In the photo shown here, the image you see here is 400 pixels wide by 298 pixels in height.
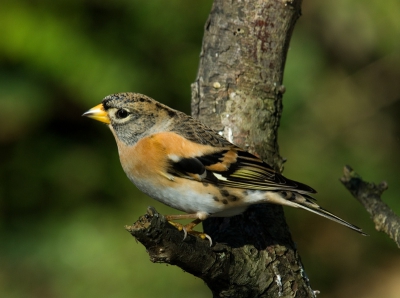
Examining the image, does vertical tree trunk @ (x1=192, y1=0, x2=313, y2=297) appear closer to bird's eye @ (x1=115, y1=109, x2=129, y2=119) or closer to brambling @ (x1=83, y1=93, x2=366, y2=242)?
brambling @ (x1=83, y1=93, x2=366, y2=242)

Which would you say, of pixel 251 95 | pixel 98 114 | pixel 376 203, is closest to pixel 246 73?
pixel 251 95

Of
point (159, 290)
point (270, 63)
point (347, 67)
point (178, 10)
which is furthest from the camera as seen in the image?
point (347, 67)

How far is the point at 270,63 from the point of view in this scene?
3125 mm

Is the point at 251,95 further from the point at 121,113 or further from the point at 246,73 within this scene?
the point at 121,113

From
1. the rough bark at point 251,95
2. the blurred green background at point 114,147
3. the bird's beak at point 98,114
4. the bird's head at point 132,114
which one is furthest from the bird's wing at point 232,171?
the blurred green background at point 114,147

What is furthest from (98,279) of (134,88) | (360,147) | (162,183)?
(360,147)

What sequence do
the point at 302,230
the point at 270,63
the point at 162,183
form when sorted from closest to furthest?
the point at 162,183, the point at 270,63, the point at 302,230

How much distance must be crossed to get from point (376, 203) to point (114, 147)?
196 cm

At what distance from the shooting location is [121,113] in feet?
9.57

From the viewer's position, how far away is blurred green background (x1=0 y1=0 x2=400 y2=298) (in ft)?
Result: 12.9

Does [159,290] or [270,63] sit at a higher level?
[270,63]

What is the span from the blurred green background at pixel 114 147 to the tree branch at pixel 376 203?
134 centimetres

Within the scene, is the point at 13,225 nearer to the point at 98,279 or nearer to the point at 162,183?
the point at 98,279

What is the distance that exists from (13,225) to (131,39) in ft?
4.88
